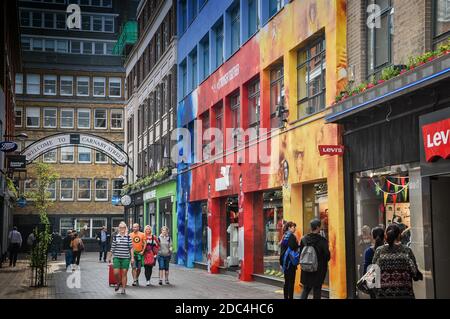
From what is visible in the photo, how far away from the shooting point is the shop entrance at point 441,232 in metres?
13.8

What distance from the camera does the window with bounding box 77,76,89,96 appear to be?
68750 millimetres

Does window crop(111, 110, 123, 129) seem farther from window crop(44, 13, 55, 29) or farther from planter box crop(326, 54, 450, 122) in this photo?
planter box crop(326, 54, 450, 122)

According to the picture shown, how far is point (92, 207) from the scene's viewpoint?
67.4m

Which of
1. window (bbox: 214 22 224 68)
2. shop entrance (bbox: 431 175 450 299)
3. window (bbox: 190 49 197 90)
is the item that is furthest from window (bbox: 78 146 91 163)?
shop entrance (bbox: 431 175 450 299)

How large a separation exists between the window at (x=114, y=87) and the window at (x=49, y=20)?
9438 mm

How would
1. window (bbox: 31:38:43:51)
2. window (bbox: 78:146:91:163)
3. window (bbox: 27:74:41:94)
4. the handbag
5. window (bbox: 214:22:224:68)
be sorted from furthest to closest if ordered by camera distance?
Result: window (bbox: 31:38:43:51)
window (bbox: 78:146:91:163)
window (bbox: 27:74:41:94)
window (bbox: 214:22:224:68)
the handbag

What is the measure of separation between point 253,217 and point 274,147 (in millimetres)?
3287

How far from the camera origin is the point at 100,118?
68938 millimetres

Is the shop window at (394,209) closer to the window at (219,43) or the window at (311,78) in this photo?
the window at (311,78)

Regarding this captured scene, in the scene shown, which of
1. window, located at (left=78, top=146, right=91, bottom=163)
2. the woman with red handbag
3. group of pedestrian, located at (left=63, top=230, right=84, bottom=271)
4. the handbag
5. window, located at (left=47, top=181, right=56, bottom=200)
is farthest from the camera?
window, located at (left=78, top=146, right=91, bottom=163)

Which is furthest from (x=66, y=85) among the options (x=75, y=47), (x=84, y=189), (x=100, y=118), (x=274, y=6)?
(x=274, y=6)

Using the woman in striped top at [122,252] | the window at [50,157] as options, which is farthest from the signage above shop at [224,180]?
the window at [50,157]

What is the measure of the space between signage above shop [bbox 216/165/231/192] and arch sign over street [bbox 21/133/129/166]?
→ 14.0 metres
